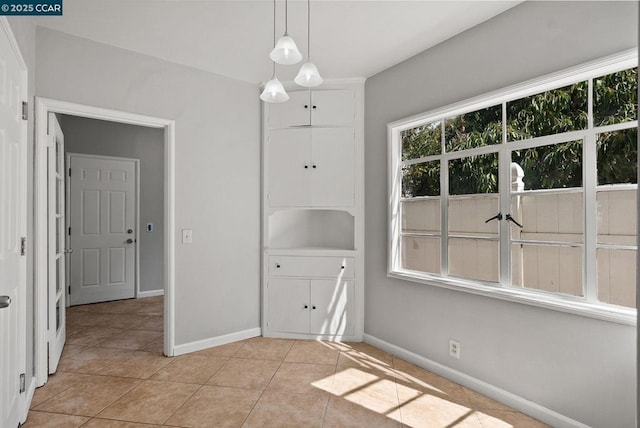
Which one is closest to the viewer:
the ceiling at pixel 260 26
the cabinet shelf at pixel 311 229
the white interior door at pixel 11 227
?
the white interior door at pixel 11 227

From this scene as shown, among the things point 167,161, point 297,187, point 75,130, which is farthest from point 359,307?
point 75,130

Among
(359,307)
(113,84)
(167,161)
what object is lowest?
(359,307)

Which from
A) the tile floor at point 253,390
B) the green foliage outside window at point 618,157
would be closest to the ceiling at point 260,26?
the green foliage outside window at point 618,157

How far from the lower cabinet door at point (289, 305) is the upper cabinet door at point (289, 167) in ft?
2.65

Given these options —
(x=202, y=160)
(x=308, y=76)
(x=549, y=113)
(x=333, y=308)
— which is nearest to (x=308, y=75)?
(x=308, y=76)

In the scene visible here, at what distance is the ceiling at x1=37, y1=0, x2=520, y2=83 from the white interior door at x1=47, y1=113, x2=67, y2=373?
89cm

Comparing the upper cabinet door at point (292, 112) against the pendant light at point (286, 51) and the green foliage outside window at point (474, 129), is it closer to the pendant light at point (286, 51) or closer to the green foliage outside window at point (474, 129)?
the green foliage outside window at point (474, 129)

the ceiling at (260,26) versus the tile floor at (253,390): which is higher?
the ceiling at (260,26)

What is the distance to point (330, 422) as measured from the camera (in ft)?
7.00

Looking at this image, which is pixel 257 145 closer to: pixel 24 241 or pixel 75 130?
pixel 24 241

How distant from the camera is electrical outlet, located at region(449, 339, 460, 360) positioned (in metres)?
2.65

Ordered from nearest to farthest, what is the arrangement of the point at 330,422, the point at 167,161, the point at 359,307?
the point at 330,422
the point at 167,161
the point at 359,307

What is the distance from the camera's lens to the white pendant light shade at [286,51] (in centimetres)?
179

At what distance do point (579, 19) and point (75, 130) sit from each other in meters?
5.62
